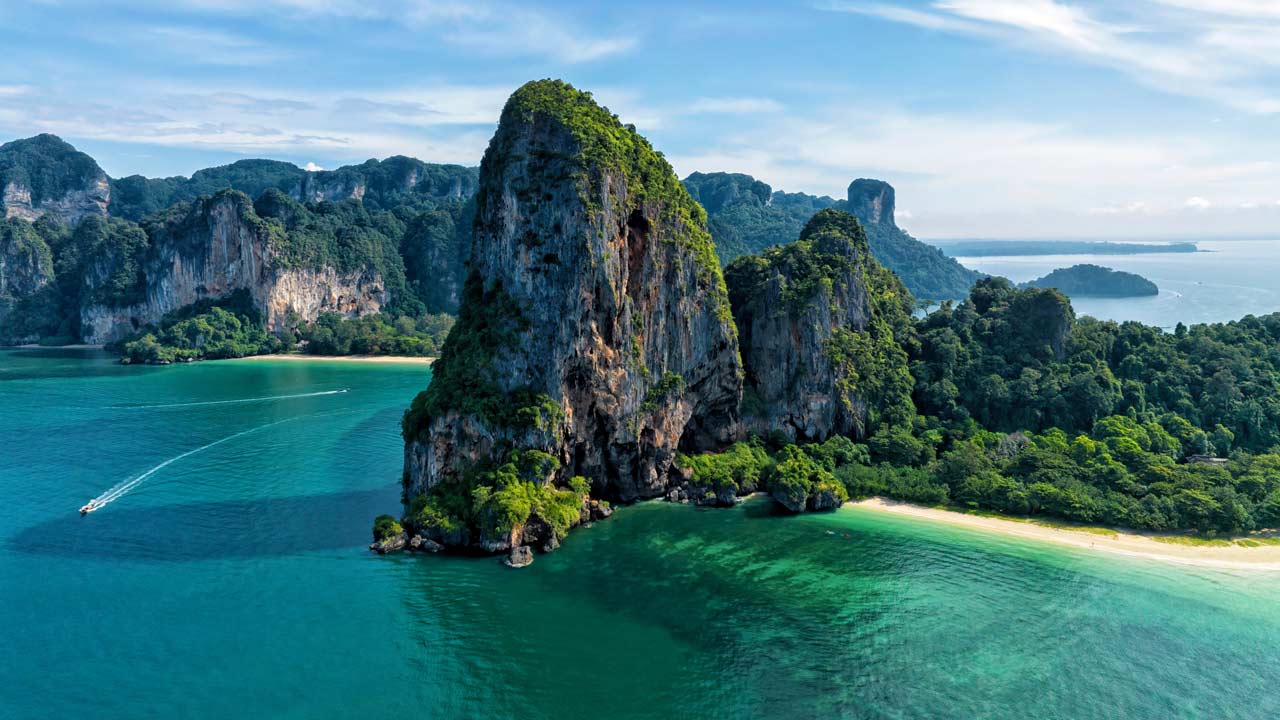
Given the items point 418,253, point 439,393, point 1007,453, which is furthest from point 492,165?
point 418,253

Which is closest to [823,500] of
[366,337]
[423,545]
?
[423,545]

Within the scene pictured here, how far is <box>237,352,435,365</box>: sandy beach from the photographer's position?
402 ft

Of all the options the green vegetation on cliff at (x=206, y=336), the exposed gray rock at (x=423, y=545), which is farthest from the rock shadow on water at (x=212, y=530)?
the green vegetation on cliff at (x=206, y=336)

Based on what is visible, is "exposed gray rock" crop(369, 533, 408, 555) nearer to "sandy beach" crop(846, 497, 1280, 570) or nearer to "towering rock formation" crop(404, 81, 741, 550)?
"towering rock formation" crop(404, 81, 741, 550)

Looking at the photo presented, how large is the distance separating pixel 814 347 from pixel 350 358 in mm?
94281

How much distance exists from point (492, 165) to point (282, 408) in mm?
46648

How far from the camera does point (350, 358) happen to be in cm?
12556

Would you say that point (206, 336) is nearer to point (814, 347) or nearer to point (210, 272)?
point (210, 272)

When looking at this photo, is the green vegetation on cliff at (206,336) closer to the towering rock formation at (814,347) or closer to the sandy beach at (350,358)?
the sandy beach at (350,358)

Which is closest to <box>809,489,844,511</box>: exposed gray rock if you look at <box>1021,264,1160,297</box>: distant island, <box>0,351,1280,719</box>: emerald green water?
<box>0,351,1280,719</box>: emerald green water

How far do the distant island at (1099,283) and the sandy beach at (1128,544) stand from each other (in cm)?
13143

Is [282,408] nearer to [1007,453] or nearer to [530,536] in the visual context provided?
[530,536]

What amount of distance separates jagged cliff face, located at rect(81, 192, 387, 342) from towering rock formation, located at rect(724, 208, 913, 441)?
319ft

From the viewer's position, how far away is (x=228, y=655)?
2983 cm
